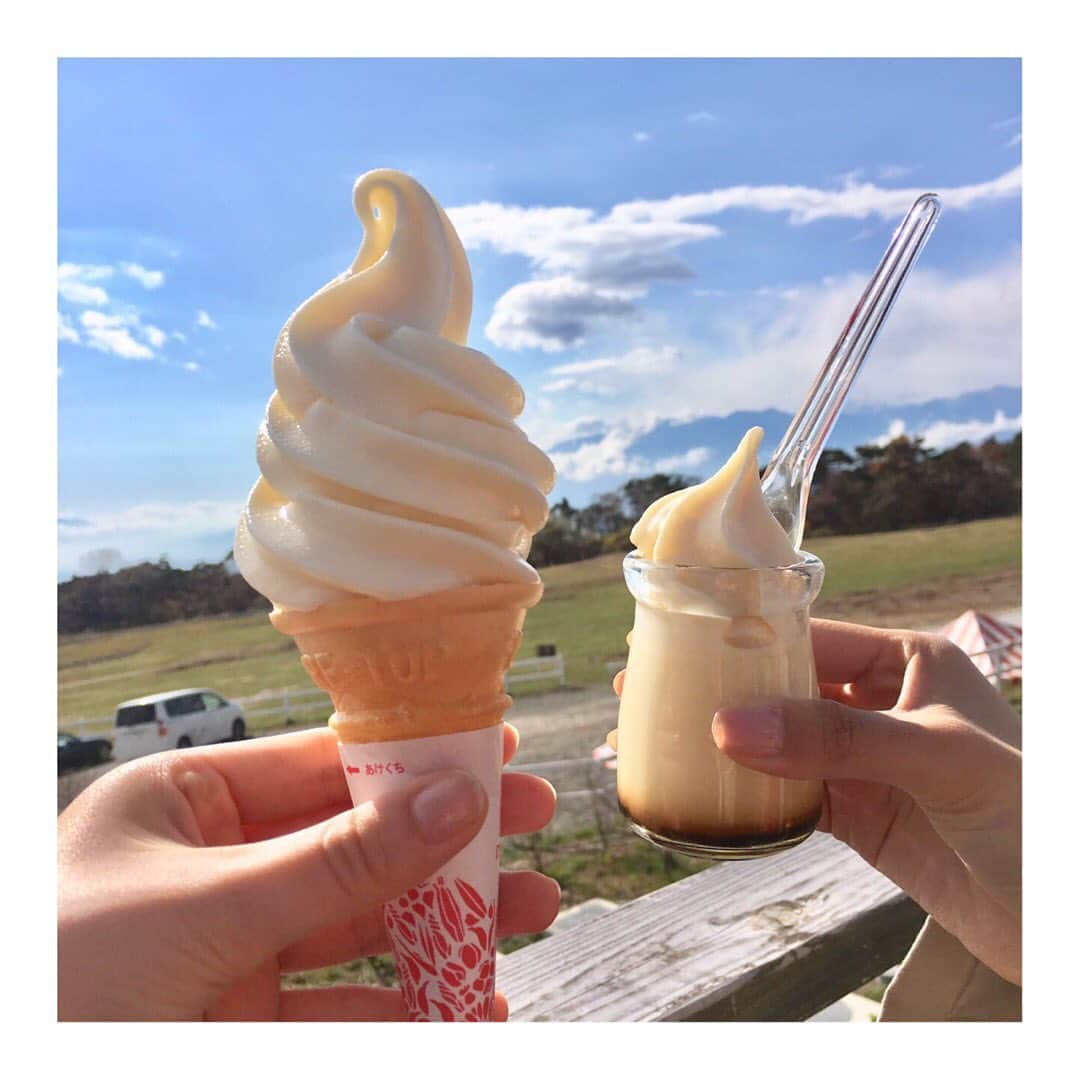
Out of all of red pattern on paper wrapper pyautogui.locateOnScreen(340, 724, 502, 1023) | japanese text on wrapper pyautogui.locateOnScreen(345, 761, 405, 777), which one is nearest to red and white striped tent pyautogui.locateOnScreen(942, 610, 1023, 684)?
red pattern on paper wrapper pyautogui.locateOnScreen(340, 724, 502, 1023)

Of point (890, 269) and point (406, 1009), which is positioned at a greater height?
point (890, 269)

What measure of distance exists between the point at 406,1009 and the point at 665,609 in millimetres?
642

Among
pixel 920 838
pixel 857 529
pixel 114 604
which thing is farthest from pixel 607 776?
pixel 920 838

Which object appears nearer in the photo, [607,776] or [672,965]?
[672,965]

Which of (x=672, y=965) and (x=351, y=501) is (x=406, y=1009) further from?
(x=351, y=501)

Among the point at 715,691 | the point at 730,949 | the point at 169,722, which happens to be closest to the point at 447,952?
the point at 730,949

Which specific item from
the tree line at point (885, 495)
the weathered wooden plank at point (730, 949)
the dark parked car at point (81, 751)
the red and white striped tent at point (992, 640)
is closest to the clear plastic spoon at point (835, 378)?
the weathered wooden plank at point (730, 949)

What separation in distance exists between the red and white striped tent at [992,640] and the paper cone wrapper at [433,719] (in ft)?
15.4

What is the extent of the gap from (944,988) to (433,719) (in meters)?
0.92

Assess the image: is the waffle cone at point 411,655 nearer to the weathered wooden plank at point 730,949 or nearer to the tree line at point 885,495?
the weathered wooden plank at point 730,949

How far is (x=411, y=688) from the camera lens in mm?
1169

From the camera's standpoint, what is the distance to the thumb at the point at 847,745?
3.60 ft

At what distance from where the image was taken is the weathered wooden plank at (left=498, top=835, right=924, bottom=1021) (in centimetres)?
115
